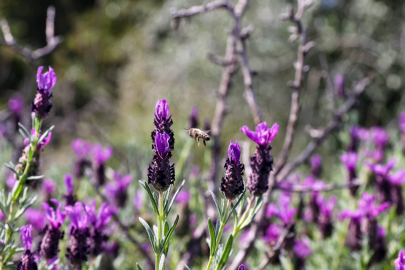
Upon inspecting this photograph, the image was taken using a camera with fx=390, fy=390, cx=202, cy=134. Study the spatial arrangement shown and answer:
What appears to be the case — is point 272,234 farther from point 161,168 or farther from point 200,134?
point 161,168

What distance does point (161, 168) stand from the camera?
0.82m

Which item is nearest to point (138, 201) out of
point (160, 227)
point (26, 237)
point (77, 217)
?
point (77, 217)

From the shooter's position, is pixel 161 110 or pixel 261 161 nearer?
Result: pixel 161 110

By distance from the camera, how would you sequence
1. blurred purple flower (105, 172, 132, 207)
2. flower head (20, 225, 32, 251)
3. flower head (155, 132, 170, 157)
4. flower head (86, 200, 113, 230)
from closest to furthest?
flower head (155, 132, 170, 157), flower head (20, 225, 32, 251), flower head (86, 200, 113, 230), blurred purple flower (105, 172, 132, 207)

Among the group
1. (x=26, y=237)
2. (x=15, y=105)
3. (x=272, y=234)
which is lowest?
(x=26, y=237)

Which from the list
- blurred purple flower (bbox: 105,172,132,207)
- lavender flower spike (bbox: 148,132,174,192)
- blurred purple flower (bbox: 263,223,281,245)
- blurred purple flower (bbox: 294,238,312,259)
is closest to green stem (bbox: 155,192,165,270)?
lavender flower spike (bbox: 148,132,174,192)

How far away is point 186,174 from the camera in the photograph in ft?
7.54

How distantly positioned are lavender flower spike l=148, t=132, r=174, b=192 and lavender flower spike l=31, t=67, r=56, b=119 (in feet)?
1.09

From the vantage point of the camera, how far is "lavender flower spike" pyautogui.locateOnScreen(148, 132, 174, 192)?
80cm

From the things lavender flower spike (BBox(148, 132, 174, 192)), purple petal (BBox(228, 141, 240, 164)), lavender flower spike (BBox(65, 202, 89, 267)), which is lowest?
lavender flower spike (BBox(65, 202, 89, 267))

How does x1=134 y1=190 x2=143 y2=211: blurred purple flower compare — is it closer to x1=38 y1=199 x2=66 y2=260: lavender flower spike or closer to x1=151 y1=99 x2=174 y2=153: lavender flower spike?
x1=38 y1=199 x2=66 y2=260: lavender flower spike

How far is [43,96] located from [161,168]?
15.0 inches

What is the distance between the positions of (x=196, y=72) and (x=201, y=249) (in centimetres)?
511

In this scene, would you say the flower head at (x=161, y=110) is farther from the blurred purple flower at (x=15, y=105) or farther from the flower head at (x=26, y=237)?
the blurred purple flower at (x=15, y=105)
